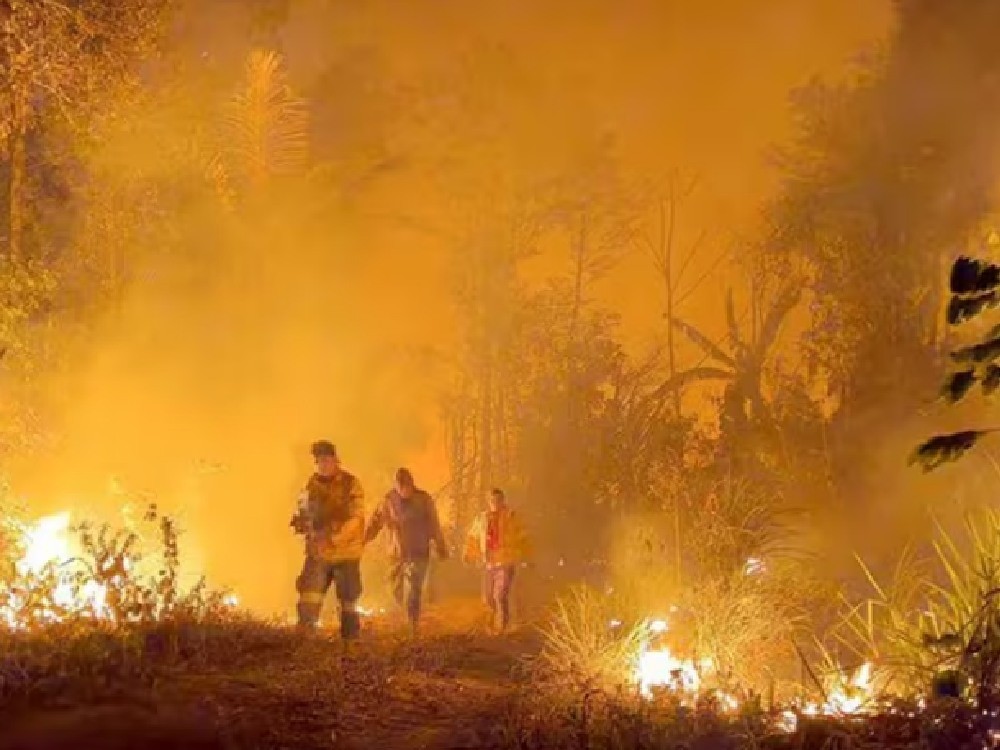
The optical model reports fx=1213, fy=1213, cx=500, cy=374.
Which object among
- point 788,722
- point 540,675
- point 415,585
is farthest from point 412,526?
point 788,722

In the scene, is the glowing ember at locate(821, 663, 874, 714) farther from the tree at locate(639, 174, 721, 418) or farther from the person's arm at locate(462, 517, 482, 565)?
the tree at locate(639, 174, 721, 418)

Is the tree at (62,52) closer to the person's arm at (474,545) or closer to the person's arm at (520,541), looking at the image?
the person's arm at (474,545)

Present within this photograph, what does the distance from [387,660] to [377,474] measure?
1357cm

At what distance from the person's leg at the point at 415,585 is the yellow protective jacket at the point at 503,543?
0.88 meters

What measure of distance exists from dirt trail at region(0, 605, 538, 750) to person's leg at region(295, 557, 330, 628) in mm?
1309

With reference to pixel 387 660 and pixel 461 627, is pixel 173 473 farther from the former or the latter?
pixel 387 660

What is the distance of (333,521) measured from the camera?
36.5ft

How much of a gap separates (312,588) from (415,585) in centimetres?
247

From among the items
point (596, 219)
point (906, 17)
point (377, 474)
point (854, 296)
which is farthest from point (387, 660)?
point (596, 219)

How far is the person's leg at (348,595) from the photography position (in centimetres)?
1103

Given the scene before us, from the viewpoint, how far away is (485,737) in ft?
23.6

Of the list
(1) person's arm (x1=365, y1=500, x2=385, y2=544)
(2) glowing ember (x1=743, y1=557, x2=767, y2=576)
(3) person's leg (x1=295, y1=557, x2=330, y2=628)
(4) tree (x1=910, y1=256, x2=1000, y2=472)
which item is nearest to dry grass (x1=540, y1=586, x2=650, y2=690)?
(2) glowing ember (x1=743, y1=557, x2=767, y2=576)

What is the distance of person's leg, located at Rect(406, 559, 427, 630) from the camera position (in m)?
13.4

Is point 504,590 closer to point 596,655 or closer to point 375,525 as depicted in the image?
point 375,525
